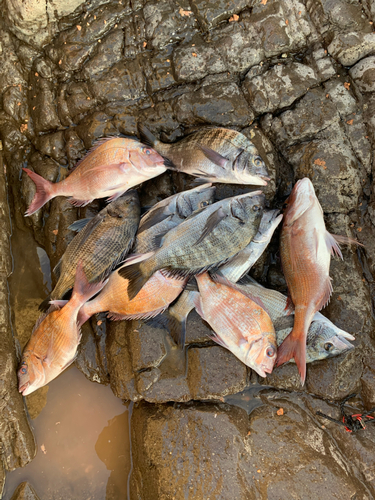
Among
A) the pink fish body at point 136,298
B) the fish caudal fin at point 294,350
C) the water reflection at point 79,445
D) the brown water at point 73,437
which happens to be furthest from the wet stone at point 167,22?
the water reflection at point 79,445

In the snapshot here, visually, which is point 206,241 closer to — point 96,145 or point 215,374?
point 215,374

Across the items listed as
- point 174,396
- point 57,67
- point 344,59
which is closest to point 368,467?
point 174,396

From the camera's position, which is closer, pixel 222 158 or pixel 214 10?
pixel 222 158

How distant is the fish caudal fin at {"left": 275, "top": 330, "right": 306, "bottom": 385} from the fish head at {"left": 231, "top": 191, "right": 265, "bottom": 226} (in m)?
1.31

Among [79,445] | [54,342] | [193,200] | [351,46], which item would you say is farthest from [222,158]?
[79,445]

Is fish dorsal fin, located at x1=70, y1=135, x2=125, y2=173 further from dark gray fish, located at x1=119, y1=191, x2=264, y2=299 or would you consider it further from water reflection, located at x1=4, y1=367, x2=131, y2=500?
Result: water reflection, located at x1=4, y1=367, x2=131, y2=500

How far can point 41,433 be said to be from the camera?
13.3 feet

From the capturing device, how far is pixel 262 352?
3406 mm

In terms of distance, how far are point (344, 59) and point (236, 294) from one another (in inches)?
121

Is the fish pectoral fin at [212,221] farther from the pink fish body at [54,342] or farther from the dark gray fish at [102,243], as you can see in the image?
the pink fish body at [54,342]

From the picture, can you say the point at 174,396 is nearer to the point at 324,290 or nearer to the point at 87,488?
the point at 87,488

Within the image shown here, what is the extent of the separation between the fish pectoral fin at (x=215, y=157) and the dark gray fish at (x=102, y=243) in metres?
1.02

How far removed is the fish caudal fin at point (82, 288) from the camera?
3635mm

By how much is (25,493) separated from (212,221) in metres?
3.93
